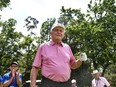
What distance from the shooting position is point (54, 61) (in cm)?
501

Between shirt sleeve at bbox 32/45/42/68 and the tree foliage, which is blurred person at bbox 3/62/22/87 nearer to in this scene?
shirt sleeve at bbox 32/45/42/68

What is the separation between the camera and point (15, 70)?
28.1 feet

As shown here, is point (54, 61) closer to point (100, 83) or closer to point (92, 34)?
point (100, 83)

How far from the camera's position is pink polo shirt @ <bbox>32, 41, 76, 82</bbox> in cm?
496

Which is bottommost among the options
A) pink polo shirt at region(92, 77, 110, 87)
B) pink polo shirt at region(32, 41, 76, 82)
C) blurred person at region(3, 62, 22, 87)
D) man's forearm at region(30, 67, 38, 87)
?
pink polo shirt at region(92, 77, 110, 87)

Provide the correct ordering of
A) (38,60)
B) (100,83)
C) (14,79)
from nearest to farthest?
(38,60), (14,79), (100,83)

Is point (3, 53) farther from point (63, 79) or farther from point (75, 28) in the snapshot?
point (63, 79)

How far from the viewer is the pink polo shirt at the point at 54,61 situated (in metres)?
4.96

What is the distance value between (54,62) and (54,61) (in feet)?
0.05

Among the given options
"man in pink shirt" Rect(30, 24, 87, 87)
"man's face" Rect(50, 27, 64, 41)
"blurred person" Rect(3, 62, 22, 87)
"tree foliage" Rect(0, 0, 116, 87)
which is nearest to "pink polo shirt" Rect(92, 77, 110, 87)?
"blurred person" Rect(3, 62, 22, 87)

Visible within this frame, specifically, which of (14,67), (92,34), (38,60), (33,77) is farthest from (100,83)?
(92,34)

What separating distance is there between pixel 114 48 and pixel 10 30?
17258 mm

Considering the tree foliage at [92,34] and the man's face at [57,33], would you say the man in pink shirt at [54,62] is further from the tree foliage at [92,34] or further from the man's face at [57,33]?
the tree foliage at [92,34]

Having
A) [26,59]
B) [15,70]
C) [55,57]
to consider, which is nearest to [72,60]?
[55,57]
